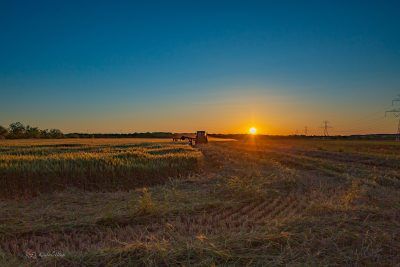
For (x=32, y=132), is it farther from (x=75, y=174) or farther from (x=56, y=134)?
(x=75, y=174)

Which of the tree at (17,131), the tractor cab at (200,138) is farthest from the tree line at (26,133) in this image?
the tractor cab at (200,138)

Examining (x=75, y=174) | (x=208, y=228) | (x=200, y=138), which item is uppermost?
(x=200, y=138)

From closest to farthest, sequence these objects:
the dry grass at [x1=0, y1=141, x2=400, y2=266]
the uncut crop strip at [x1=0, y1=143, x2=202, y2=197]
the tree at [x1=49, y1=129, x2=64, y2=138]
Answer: the dry grass at [x1=0, y1=141, x2=400, y2=266] → the uncut crop strip at [x1=0, y1=143, x2=202, y2=197] → the tree at [x1=49, y1=129, x2=64, y2=138]

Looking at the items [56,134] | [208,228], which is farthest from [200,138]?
[208,228]

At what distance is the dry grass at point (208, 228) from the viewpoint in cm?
476

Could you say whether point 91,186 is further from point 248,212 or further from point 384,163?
point 384,163

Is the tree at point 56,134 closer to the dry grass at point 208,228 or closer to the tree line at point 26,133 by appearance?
the tree line at point 26,133

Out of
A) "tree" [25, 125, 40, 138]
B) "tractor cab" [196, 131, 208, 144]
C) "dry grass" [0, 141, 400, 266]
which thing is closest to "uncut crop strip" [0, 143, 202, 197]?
"dry grass" [0, 141, 400, 266]

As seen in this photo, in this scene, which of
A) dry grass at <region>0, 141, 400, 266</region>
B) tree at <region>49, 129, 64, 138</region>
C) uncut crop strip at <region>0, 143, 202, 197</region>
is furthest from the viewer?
tree at <region>49, 129, 64, 138</region>

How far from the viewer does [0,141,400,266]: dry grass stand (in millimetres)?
4758

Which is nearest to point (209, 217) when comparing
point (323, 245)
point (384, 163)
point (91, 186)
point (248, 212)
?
point (248, 212)

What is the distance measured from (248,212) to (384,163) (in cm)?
1547

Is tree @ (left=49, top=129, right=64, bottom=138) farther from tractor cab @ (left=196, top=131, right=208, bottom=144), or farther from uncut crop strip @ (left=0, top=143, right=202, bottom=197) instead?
uncut crop strip @ (left=0, top=143, right=202, bottom=197)

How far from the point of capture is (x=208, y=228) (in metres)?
6.43
